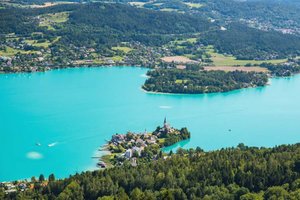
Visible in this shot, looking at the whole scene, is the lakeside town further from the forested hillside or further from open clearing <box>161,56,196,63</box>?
the forested hillside

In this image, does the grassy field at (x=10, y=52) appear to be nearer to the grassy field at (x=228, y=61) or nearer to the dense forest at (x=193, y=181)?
the grassy field at (x=228, y=61)

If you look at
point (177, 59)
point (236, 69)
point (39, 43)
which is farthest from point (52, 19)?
point (236, 69)

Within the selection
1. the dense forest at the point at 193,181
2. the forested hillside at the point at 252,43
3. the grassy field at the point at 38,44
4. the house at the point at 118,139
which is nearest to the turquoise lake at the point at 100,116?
the house at the point at 118,139

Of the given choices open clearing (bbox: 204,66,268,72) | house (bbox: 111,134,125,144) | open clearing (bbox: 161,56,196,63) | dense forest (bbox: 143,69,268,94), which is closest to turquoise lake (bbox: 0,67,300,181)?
house (bbox: 111,134,125,144)

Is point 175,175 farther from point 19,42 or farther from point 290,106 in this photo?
point 19,42

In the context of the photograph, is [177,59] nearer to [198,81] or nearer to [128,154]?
[198,81]

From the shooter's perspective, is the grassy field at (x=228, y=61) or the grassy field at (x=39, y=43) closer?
the grassy field at (x=228, y=61)
